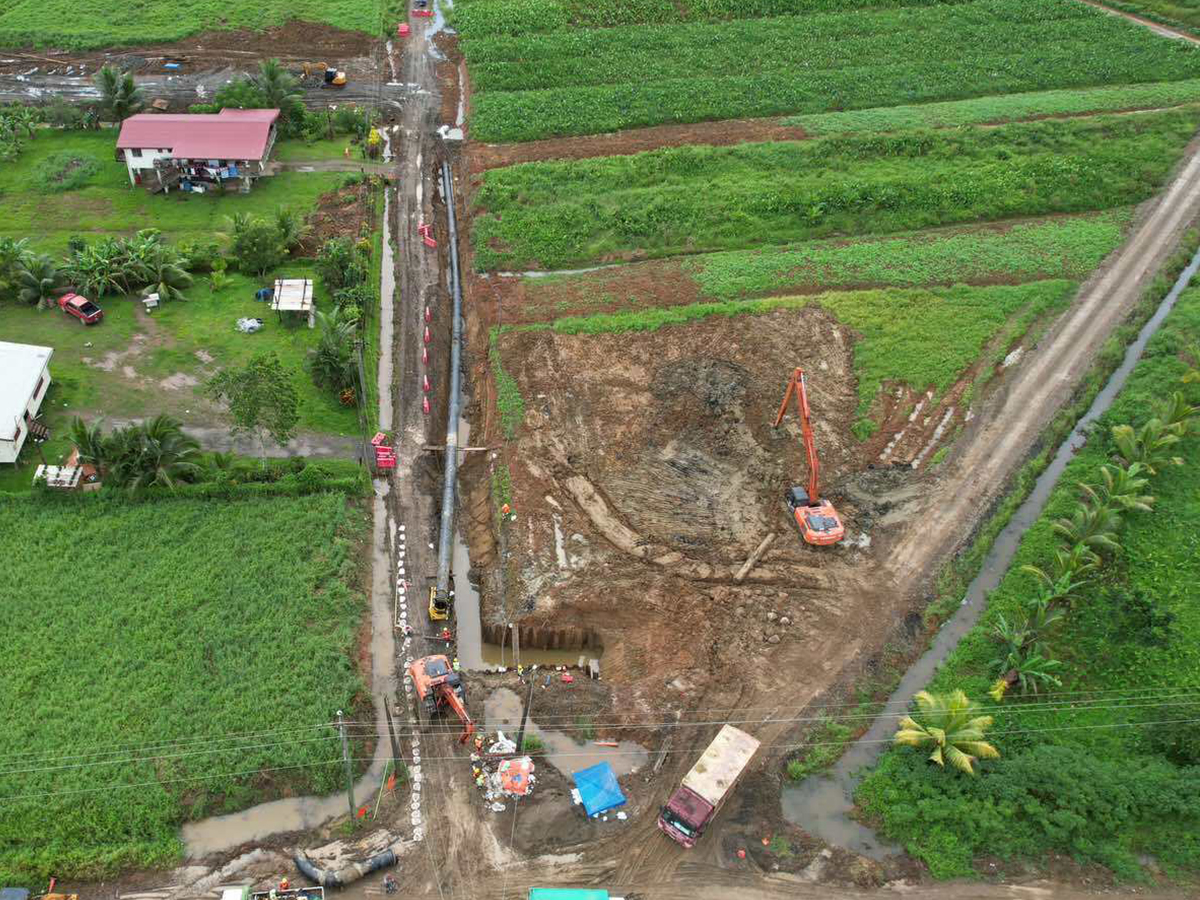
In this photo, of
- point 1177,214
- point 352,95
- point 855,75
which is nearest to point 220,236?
point 352,95

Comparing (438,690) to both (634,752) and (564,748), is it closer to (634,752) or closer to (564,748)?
(564,748)

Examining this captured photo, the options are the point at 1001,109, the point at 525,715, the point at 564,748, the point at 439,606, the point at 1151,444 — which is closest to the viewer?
the point at 564,748

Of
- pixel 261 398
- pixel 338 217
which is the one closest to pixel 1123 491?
pixel 261 398

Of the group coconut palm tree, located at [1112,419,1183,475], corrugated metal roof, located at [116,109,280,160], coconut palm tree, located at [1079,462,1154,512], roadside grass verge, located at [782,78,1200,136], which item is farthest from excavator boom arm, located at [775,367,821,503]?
corrugated metal roof, located at [116,109,280,160]

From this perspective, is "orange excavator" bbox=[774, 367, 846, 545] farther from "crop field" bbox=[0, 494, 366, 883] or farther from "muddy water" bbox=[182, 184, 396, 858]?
"crop field" bbox=[0, 494, 366, 883]

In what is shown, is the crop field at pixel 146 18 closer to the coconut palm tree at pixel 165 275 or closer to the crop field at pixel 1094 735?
the coconut palm tree at pixel 165 275

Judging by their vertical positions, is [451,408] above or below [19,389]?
below

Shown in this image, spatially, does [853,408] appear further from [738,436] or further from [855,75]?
[855,75]
